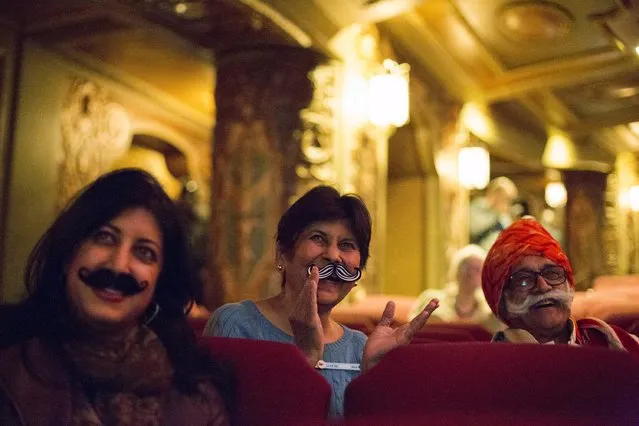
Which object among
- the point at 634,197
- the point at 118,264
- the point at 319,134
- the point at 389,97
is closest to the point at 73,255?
the point at 118,264

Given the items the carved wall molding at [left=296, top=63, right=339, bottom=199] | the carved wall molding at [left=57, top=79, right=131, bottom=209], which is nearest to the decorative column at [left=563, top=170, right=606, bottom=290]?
the carved wall molding at [left=296, top=63, right=339, bottom=199]

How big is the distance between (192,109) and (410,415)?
6.14 meters

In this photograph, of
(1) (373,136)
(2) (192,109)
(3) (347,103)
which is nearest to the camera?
(3) (347,103)

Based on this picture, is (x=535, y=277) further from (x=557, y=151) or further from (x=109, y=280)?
(x=557, y=151)

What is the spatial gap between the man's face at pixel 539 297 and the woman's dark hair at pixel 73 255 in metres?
0.80

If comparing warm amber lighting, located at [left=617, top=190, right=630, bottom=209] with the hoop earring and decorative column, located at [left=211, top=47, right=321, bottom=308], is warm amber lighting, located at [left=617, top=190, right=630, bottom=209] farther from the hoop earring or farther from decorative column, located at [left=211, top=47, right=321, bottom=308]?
the hoop earring

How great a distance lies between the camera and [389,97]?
4398mm

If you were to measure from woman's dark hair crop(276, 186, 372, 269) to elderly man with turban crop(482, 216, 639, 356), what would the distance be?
34 cm

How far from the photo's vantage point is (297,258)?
155 cm

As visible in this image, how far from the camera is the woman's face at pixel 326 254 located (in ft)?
4.89

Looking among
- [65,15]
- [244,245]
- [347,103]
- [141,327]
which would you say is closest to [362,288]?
[244,245]

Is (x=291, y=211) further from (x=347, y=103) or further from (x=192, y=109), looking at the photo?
(x=192, y=109)

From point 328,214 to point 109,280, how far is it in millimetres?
646

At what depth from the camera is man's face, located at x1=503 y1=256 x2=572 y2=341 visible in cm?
147
